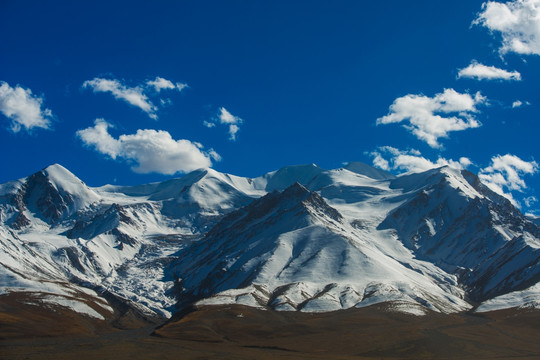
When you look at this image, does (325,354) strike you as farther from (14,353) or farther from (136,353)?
(14,353)

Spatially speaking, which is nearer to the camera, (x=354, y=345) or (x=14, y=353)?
(x=14, y=353)

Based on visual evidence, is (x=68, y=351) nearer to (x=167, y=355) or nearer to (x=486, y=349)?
(x=167, y=355)

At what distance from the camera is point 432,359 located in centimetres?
17300

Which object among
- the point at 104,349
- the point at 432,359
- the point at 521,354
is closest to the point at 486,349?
the point at 521,354

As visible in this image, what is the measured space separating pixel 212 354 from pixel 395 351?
57.5 meters

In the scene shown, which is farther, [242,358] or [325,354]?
[325,354]

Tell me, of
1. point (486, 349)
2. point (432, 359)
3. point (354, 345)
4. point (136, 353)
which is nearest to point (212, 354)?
point (136, 353)

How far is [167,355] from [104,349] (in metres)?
27.6

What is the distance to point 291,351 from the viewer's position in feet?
632

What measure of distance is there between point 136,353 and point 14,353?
36683mm

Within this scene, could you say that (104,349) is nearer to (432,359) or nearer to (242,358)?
(242,358)

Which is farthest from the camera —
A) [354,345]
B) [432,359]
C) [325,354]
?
[354,345]

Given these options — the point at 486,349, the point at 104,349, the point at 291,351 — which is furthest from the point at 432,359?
the point at 104,349

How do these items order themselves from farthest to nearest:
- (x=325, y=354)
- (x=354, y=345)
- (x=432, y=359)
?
1. (x=354, y=345)
2. (x=325, y=354)
3. (x=432, y=359)
